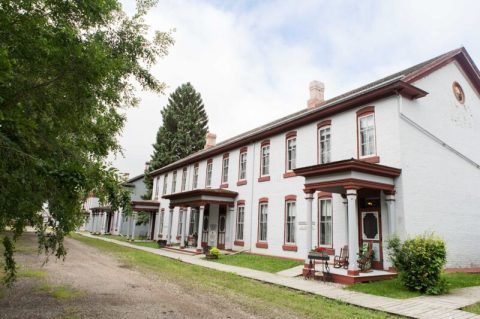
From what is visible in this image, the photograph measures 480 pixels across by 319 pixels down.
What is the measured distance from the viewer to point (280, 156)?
61.3 ft

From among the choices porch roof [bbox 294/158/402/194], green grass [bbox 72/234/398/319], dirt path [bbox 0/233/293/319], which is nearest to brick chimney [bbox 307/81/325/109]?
porch roof [bbox 294/158/402/194]

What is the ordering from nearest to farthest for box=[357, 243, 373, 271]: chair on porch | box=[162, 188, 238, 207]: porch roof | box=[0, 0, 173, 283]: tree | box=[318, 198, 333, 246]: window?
box=[0, 0, 173, 283]: tree → box=[357, 243, 373, 271]: chair on porch → box=[318, 198, 333, 246]: window → box=[162, 188, 238, 207]: porch roof

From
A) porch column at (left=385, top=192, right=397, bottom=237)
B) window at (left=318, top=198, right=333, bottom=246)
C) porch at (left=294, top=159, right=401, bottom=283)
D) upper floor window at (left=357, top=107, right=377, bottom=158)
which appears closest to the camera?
porch at (left=294, top=159, right=401, bottom=283)

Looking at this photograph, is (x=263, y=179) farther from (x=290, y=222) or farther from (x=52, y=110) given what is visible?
(x=52, y=110)

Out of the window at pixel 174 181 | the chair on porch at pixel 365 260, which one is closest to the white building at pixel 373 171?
the chair on porch at pixel 365 260

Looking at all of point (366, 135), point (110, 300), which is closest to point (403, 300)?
point (366, 135)

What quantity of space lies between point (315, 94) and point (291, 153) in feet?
12.8

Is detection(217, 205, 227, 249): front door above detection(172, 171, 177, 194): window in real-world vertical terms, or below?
below

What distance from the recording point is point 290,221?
17.4 meters

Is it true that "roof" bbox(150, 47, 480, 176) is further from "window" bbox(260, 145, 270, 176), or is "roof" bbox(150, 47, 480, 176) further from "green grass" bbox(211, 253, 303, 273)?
"green grass" bbox(211, 253, 303, 273)

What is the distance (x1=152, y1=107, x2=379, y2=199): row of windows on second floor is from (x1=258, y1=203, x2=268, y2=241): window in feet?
4.89

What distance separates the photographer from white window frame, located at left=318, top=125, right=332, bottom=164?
15886mm

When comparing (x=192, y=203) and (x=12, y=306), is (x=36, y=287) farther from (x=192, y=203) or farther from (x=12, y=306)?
(x=192, y=203)

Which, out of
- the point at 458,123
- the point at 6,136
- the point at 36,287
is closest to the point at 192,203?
the point at 36,287
